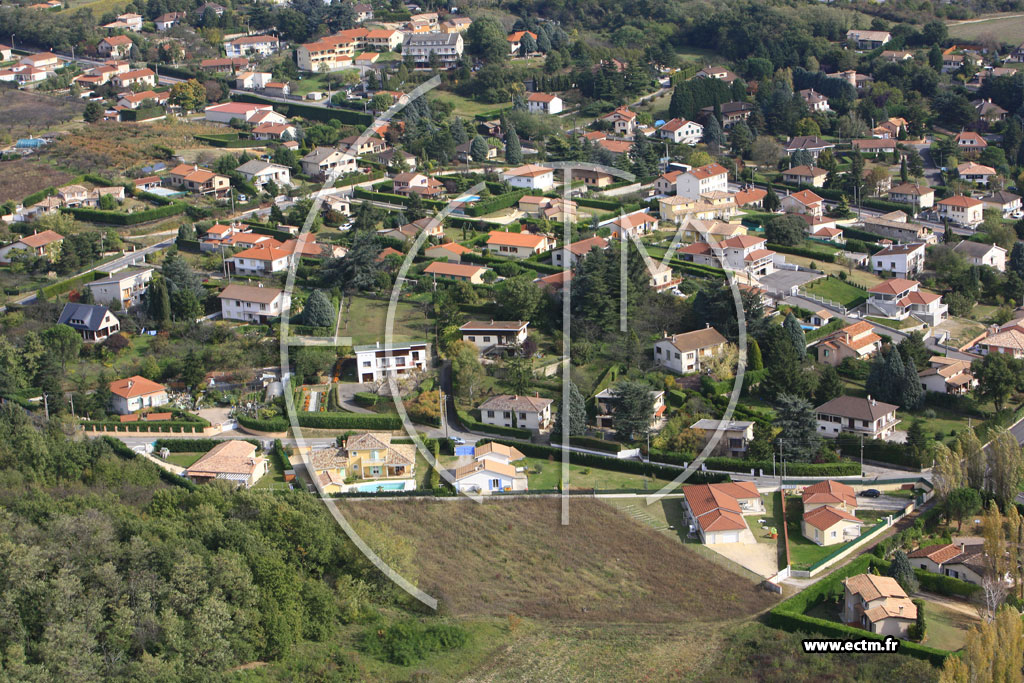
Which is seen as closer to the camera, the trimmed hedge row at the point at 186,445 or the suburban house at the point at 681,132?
the trimmed hedge row at the point at 186,445

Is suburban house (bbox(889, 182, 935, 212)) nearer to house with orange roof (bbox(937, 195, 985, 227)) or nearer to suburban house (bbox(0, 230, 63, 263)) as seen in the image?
house with orange roof (bbox(937, 195, 985, 227))

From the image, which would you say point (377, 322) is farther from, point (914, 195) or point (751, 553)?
point (914, 195)

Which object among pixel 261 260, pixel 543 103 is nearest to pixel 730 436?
pixel 261 260

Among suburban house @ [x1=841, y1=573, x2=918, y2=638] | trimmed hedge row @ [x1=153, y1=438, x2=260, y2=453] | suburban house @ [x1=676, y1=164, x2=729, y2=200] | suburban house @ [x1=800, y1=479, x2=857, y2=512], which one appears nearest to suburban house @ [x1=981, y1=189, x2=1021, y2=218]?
suburban house @ [x1=676, y1=164, x2=729, y2=200]

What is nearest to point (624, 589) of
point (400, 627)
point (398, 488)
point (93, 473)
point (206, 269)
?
point (400, 627)

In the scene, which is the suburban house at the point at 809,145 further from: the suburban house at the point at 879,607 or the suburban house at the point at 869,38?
the suburban house at the point at 879,607

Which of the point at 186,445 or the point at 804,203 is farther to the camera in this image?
the point at 804,203

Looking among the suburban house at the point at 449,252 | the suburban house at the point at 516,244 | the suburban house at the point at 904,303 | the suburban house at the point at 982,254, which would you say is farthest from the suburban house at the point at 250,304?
the suburban house at the point at 982,254
